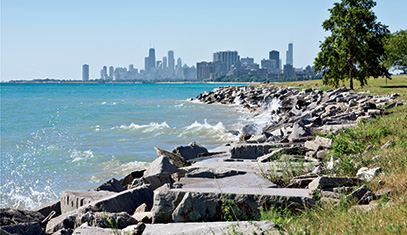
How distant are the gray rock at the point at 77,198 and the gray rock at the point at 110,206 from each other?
40 cm

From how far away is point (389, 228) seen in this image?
10.1 ft

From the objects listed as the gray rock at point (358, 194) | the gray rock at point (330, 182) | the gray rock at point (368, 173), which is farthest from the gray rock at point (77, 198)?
the gray rock at point (368, 173)

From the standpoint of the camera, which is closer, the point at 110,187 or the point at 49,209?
the point at 49,209

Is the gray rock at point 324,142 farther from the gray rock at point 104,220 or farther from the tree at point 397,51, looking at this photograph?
the tree at point 397,51

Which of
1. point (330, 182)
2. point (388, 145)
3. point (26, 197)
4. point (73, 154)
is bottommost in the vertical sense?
point (26, 197)

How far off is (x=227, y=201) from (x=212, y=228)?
59 centimetres

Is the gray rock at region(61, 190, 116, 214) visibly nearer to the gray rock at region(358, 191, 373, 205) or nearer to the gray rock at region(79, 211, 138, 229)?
the gray rock at region(79, 211, 138, 229)

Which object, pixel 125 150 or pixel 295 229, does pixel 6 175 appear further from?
pixel 295 229

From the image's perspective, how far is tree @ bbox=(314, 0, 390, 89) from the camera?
3150cm

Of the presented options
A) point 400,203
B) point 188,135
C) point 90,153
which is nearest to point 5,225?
point 400,203

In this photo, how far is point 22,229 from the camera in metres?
4.70

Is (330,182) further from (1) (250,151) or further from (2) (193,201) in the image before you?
(1) (250,151)

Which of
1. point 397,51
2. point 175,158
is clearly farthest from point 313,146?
point 397,51

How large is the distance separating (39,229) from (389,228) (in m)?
3.93
